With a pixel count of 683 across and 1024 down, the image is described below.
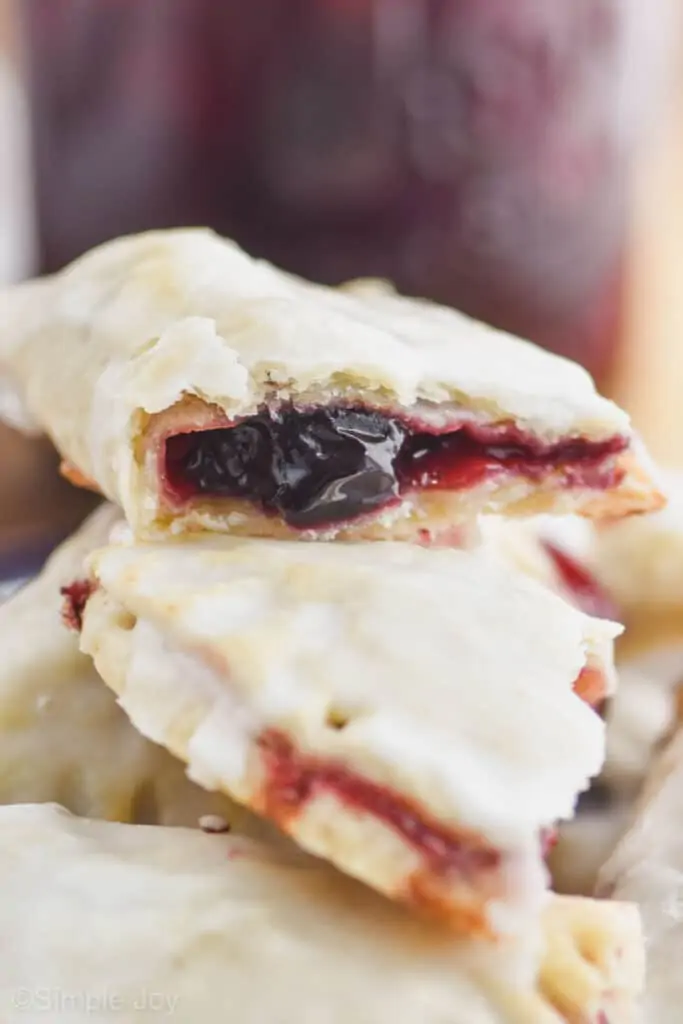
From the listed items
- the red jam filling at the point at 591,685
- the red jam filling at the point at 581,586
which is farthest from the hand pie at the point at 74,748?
the red jam filling at the point at 581,586

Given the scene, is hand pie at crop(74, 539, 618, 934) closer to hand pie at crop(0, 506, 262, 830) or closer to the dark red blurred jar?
hand pie at crop(0, 506, 262, 830)

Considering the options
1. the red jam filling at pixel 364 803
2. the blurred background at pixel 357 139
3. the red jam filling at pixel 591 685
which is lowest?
the red jam filling at pixel 591 685

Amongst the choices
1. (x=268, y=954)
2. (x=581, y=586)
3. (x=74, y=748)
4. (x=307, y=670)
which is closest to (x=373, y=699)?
(x=307, y=670)

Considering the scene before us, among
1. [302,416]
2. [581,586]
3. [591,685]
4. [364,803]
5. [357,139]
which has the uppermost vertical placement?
[357,139]

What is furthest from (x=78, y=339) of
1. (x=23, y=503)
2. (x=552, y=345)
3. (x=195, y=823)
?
(x=552, y=345)

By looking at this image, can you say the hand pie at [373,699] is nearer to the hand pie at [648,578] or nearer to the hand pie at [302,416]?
the hand pie at [302,416]

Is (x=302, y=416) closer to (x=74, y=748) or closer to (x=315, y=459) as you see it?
(x=315, y=459)
